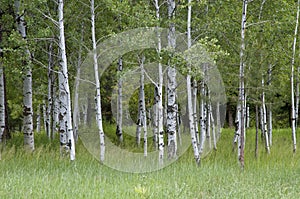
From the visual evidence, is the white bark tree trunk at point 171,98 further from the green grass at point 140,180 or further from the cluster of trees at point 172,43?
the green grass at point 140,180

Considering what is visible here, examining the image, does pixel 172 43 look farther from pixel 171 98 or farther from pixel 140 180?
pixel 140 180

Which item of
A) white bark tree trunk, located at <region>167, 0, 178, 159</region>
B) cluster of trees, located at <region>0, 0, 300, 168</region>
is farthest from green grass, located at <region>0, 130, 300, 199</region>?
white bark tree trunk, located at <region>167, 0, 178, 159</region>

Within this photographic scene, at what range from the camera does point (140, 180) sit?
30.4 ft

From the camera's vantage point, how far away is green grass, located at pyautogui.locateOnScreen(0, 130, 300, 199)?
7.61 m

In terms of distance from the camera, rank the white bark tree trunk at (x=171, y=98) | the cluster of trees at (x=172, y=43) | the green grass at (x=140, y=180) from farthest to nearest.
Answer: the white bark tree trunk at (x=171, y=98), the cluster of trees at (x=172, y=43), the green grass at (x=140, y=180)

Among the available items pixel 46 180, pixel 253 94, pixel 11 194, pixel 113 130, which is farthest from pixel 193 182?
pixel 113 130

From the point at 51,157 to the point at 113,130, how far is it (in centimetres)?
1151

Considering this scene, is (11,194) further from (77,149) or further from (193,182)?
(77,149)

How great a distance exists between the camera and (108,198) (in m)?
7.02

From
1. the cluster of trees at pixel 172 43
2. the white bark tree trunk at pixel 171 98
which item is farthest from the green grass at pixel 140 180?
the white bark tree trunk at pixel 171 98

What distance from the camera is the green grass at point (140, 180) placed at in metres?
7.61

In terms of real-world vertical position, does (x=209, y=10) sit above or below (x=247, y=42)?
above

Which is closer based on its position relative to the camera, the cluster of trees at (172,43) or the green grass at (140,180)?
the green grass at (140,180)

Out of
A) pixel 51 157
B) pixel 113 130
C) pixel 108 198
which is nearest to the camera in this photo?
pixel 108 198
